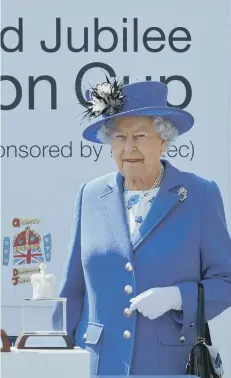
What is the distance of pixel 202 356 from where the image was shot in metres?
4.41

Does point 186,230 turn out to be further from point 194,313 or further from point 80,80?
point 80,80

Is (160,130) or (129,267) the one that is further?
(160,130)

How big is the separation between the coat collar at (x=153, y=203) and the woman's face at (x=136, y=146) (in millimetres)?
78

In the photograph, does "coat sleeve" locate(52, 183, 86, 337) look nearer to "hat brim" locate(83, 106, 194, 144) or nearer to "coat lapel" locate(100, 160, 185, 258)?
"coat lapel" locate(100, 160, 185, 258)

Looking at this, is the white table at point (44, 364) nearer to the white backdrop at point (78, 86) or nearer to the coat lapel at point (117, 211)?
the coat lapel at point (117, 211)

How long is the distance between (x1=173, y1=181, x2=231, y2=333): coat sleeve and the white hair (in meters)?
0.23

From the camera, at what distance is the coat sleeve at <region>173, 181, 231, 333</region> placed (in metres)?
4.48

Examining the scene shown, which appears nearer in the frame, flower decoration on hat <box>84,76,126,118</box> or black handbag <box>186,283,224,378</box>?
black handbag <box>186,283,224,378</box>

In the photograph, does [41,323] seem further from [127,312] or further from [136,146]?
[136,146]

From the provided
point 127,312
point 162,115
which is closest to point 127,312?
point 127,312

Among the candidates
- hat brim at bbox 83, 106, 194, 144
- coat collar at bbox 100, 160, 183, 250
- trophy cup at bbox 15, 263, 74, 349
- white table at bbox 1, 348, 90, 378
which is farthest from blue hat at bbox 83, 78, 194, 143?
white table at bbox 1, 348, 90, 378

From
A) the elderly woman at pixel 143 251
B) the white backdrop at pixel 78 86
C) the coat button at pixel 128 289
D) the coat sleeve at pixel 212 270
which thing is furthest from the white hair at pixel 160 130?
the white backdrop at pixel 78 86

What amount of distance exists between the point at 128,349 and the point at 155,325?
12 cm

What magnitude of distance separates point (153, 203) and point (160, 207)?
4 cm
